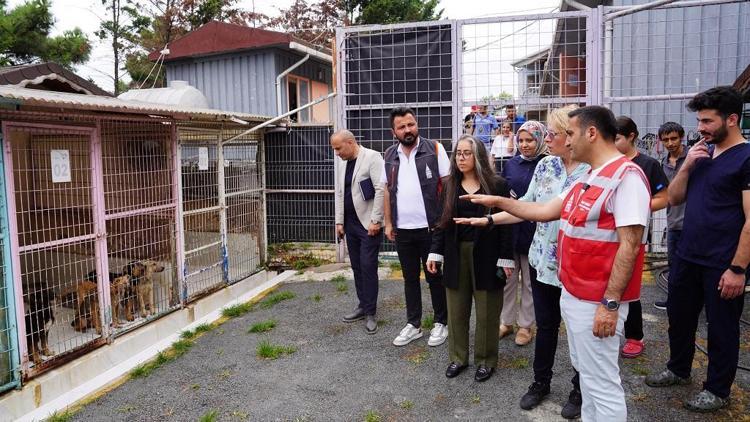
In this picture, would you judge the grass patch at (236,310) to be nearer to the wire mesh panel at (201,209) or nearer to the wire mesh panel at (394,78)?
the wire mesh panel at (201,209)

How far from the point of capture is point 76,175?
4.88 meters

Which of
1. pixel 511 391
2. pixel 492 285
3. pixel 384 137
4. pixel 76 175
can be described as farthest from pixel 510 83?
pixel 76 175

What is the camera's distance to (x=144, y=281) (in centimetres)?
544

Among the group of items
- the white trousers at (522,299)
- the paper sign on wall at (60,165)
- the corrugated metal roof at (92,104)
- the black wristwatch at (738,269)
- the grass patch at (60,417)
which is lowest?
the grass patch at (60,417)

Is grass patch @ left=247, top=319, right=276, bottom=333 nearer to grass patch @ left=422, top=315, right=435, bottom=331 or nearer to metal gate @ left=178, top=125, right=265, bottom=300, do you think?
metal gate @ left=178, top=125, right=265, bottom=300

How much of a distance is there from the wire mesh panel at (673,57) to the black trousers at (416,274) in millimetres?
3916

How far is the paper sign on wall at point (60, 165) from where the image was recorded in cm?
429

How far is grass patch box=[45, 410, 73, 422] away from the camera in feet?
11.7

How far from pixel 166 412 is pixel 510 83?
5.11m

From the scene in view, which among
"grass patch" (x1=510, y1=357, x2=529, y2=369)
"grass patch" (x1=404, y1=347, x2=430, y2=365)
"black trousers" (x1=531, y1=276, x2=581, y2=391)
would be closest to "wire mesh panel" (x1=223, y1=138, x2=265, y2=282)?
"grass patch" (x1=404, y1=347, x2=430, y2=365)

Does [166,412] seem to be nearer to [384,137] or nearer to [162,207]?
[162,207]

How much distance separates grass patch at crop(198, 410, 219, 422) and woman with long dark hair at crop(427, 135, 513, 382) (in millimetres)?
1760

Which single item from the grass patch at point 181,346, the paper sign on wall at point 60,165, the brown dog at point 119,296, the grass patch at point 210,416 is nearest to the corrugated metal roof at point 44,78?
the paper sign on wall at point 60,165

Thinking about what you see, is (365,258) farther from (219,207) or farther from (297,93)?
(297,93)
